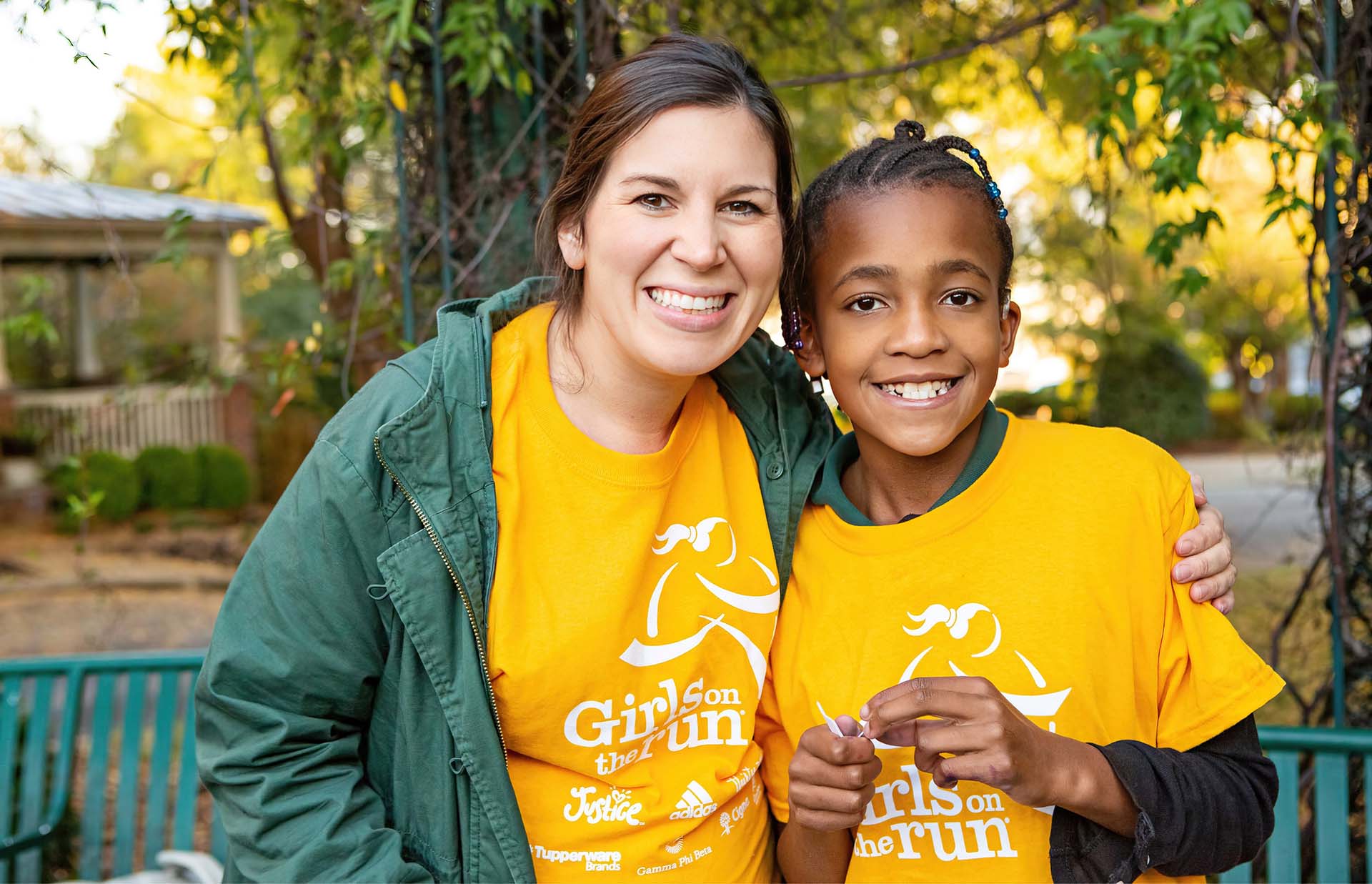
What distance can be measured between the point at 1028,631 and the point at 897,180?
0.76m

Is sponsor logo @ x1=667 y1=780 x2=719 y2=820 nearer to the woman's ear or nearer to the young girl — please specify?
the young girl

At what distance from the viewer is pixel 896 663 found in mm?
1867

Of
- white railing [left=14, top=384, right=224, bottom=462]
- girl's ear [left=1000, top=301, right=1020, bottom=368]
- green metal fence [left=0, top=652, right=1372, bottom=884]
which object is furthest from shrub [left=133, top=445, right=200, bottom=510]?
girl's ear [left=1000, top=301, right=1020, bottom=368]

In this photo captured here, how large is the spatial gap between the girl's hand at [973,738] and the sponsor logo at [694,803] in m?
0.40

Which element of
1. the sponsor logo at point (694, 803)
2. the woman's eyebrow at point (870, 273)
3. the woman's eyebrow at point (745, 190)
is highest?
the woman's eyebrow at point (745, 190)

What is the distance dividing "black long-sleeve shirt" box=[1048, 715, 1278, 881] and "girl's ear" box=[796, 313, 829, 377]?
0.79m

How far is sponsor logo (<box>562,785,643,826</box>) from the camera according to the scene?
186cm

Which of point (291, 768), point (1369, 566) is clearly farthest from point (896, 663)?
point (1369, 566)

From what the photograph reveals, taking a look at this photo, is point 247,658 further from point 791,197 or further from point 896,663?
point 791,197

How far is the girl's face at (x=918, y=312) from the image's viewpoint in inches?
72.7

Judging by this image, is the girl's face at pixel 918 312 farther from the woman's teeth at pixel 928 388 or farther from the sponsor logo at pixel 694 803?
the sponsor logo at pixel 694 803

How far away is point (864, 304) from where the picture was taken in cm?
191

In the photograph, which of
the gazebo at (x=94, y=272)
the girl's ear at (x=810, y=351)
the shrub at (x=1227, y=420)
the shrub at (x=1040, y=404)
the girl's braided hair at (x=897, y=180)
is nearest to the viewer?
the girl's braided hair at (x=897, y=180)

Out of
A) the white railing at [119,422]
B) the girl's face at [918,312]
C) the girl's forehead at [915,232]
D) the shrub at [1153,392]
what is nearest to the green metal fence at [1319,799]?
the girl's face at [918,312]
